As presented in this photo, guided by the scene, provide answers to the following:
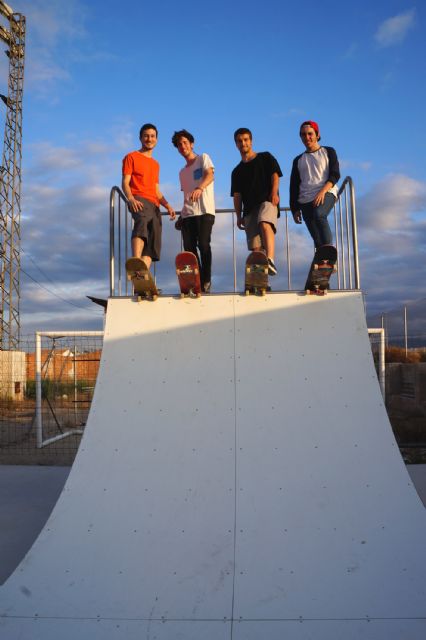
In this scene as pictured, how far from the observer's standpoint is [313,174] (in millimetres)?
4414

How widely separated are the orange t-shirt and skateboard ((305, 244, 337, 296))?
5.39ft

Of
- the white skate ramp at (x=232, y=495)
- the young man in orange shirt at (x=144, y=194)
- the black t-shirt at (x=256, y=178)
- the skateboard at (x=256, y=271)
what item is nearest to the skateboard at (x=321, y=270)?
the white skate ramp at (x=232, y=495)

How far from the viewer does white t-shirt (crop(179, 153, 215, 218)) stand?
4391mm

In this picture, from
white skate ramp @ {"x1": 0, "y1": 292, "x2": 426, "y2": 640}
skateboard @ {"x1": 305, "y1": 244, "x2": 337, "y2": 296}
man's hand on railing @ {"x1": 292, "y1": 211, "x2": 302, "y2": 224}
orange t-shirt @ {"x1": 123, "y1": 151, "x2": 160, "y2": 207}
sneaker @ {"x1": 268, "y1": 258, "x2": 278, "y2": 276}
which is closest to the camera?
white skate ramp @ {"x1": 0, "y1": 292, "x2": 426, "y2": 640}

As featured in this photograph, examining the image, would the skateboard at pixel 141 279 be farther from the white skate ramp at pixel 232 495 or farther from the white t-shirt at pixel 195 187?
the white t-shirt at pixel 195 187

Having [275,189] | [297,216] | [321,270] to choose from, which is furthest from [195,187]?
[321,270]

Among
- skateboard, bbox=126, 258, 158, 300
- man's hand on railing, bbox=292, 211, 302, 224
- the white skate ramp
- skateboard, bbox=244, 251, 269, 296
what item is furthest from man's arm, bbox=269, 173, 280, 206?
skateboard, bbox=126, 258, 158, 300

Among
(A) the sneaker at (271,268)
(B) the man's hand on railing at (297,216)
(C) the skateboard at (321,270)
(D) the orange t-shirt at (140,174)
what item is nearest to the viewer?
(C) the skateboard at (321,270)

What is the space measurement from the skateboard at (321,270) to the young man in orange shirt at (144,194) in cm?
138

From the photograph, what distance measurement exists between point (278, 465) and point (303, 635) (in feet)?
3.15

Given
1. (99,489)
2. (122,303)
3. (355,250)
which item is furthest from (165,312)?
(355,250)

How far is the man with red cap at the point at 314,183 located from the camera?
431 cm

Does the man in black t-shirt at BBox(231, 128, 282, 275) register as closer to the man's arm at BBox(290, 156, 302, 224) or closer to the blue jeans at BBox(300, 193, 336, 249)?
the man's arm at BBox(290, 156, 302, 224)

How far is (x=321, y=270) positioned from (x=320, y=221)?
0.74 metres
